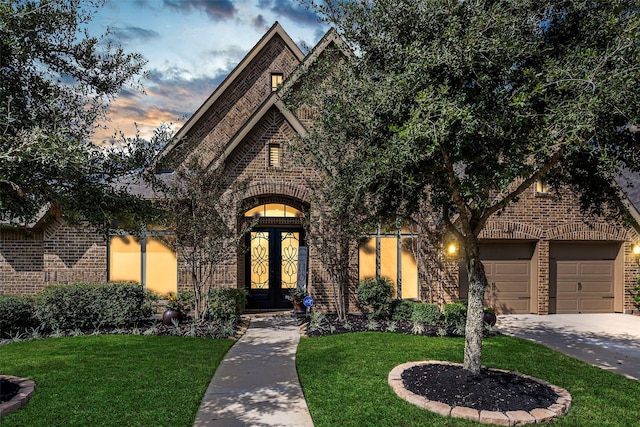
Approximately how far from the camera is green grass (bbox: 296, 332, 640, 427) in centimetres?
546

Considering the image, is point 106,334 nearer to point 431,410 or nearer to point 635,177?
point 431,410

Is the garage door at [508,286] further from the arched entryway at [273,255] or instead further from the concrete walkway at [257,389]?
the concrete walkway at [257,389]

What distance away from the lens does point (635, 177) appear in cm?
1666

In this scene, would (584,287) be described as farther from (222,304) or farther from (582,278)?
(222,304)

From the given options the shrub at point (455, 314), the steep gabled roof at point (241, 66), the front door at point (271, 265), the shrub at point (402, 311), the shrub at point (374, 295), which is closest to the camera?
the shrub at point (455, 314)

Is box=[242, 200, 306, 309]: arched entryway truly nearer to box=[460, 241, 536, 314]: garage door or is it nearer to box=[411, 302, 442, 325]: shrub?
box=[411, 302, 442, 325]: shrub

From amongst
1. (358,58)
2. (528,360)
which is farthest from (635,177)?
(358,58)

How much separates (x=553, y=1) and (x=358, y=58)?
2652 mm

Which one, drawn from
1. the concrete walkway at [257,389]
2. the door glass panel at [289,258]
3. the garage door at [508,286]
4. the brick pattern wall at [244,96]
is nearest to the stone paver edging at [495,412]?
the concrete walkway at [257,389]

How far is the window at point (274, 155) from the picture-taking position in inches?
527

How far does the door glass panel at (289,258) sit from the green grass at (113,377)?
4.77 metres

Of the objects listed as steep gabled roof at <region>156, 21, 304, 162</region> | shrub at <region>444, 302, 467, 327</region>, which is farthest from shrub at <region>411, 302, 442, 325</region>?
steep gabled roof at <region>156, 21, 304, 162</region>

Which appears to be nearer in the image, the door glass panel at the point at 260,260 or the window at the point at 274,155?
the window at the point at 274,155

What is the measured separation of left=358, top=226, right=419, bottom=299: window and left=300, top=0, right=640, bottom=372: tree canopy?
7056mm
